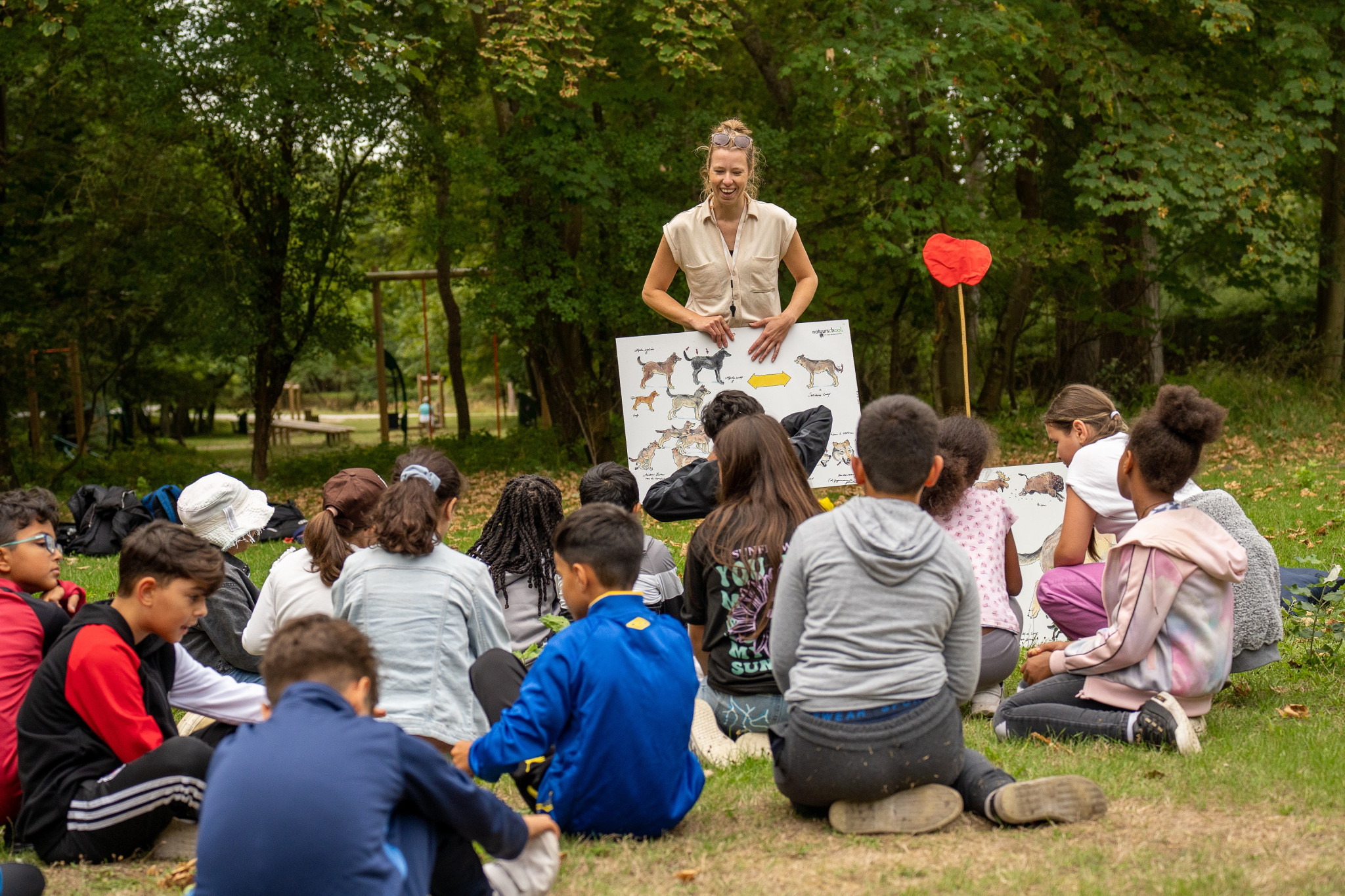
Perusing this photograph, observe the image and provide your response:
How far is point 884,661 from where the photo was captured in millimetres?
3139

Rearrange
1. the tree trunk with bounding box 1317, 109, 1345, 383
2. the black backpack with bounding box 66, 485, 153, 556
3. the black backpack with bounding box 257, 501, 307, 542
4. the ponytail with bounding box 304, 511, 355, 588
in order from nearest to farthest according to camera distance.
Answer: the ponytail with bounding box 304, 511, 355, 588, the black backpack with bounding box 66, 485, 153, 556, the black backpack with bounding box 257, 501, 307, 542, the tree trunk with bounding box 1317, 109, 1345, 383

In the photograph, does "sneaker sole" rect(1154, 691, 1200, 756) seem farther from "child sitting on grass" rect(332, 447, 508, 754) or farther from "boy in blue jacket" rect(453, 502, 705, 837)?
"child sitting on grass" rect(332, 447, 508, 754)

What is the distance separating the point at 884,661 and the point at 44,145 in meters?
14.7

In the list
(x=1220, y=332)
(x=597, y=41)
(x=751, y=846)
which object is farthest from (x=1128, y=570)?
(x=1220, y=332)

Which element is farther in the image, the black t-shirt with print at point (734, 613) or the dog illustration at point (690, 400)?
the dog illustration at point (690, 400)

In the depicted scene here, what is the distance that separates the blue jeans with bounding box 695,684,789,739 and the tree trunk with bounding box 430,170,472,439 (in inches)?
392

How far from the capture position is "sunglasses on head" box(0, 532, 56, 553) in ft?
12.6

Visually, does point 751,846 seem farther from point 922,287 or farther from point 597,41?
point 922,287

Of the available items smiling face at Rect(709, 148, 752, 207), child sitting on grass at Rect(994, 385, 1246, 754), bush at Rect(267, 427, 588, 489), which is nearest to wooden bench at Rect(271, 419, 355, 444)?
bush at Rect(267, 427, 588, 489)

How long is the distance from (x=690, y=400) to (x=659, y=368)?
0.78 feet

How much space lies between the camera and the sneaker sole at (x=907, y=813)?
10.5ft

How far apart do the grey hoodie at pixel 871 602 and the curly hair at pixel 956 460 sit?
4.06 feet

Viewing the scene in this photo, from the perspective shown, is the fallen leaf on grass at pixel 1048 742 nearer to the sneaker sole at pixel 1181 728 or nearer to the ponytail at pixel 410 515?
the sneaker sole at pixel 1181 728

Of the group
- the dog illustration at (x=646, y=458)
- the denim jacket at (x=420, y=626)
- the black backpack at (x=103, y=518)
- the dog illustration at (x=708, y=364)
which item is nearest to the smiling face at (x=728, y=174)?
the dog illustration at (x=708, y=364)
